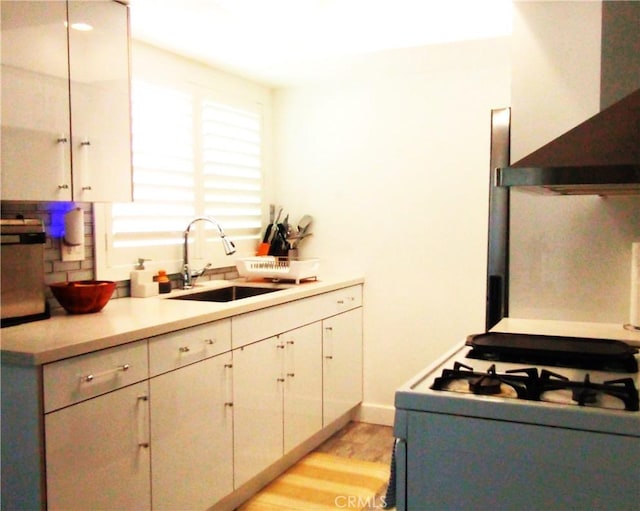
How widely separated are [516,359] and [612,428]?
55cm

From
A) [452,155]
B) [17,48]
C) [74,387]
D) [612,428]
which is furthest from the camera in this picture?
[452,155]

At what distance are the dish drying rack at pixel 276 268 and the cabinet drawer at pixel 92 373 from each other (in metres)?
1.41

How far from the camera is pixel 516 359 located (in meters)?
1.85

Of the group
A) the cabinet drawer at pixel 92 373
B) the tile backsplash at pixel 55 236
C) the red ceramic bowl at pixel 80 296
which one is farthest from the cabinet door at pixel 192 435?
the tile backsplash at pixel 55 236

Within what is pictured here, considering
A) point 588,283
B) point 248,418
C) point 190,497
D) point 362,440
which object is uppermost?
point 588,283

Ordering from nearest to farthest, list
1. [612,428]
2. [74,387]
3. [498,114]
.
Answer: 1. [612,428]
2. [74,387]
3. [498,114]

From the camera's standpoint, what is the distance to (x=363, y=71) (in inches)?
150

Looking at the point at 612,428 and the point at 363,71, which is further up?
the point at 363,71

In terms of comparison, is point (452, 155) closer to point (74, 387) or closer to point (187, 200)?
point (187, 200)

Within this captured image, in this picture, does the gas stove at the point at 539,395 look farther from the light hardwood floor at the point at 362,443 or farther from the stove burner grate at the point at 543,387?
the light hardwood floor at the point at 362,443

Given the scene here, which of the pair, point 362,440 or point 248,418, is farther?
point 362,440

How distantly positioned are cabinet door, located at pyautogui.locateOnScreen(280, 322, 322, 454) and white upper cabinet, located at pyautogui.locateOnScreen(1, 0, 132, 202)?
118 centimetres

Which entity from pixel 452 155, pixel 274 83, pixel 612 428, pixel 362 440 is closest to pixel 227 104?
pixel 274 83

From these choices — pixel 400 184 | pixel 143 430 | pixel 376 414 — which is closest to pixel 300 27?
pixel 400 184
